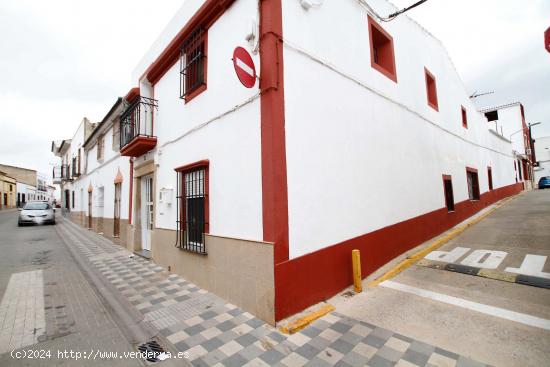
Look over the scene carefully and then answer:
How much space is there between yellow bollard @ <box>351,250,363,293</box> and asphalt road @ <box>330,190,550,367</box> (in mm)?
145

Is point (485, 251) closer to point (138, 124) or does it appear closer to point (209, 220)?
point (209, 220)

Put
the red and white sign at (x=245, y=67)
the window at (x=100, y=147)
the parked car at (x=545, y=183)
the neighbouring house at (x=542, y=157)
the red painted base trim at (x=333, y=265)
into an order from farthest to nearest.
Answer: the neighbouring house at (x=542, y=157) → the parked car at (x=545, y=183) → the window at (x=100, y=147) → the red and white sign at (x=245, y=67) → the red painted base trim at (x=333, y=265)

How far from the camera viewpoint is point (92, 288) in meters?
4.80

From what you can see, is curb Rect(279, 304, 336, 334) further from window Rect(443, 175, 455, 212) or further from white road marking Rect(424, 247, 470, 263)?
window Rect(443, 175, 455, 212)

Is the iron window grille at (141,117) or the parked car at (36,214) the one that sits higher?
the iron window grille at (141,117)

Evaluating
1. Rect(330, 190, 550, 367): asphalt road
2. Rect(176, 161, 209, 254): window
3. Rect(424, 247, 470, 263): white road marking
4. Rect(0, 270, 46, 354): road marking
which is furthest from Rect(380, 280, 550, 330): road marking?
Rect(0, 270, 46, 354): road marking

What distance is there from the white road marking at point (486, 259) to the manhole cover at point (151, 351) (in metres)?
5.82

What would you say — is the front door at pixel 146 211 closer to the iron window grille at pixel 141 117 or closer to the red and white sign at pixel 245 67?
the iron window grille at pixel 141 117

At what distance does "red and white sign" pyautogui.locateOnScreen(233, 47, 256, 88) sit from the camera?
3351 mm

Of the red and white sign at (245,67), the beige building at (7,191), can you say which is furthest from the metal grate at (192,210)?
the beige building at (7,191)

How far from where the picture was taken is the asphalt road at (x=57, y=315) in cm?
276

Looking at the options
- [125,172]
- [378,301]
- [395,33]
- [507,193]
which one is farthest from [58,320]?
[507,193]

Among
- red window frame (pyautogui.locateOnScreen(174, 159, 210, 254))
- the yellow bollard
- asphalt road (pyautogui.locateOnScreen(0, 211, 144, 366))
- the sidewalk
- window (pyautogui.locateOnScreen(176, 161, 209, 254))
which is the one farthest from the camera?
window (pyautogui.locateOnScreen(176, 161, 209, 254))

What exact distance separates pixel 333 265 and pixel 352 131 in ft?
8.22
